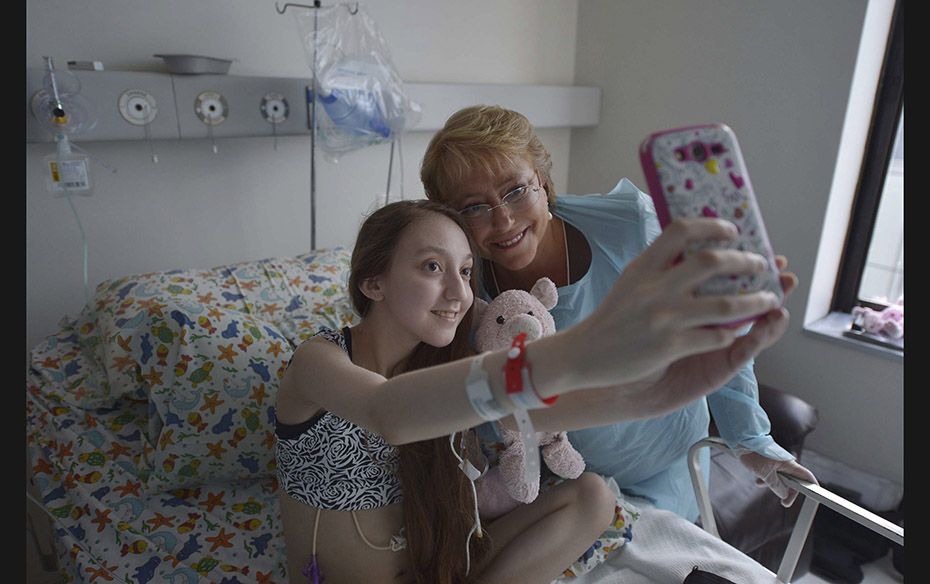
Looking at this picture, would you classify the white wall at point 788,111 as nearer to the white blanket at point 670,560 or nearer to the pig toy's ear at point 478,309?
the white blanket at point 670,560

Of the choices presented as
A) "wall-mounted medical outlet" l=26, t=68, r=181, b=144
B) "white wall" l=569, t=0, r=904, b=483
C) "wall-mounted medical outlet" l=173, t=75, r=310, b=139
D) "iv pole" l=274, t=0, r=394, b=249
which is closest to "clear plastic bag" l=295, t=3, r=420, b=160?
"iv pole" l=274, t=0, r=394, b=249

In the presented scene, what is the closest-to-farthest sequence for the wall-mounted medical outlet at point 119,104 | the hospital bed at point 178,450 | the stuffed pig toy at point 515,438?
the stuffed pig toy at point 515,438, the hospital bed at point 178,450, the wall-mounted medical outlet at point 119,104

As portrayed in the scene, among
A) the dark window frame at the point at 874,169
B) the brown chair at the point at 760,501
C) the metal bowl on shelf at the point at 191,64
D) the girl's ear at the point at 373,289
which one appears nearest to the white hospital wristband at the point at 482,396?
the girl's ear at the point at 373,289

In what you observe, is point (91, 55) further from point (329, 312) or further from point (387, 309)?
point (387, 309)

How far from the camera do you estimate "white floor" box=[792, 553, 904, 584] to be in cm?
237

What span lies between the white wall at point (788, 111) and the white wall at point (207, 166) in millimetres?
745

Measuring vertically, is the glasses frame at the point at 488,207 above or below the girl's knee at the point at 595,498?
above

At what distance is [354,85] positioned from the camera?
6.70 ft

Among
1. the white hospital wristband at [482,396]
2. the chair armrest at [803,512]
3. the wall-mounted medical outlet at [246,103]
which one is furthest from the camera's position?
the wall-mounted medical outlet at [246,103]

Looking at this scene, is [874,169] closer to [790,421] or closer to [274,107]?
[790,421]

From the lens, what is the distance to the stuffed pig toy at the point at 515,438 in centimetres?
131

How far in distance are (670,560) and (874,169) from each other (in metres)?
2.01

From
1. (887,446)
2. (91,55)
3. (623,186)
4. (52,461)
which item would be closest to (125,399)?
(52,461)

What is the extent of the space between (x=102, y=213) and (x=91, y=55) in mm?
469
